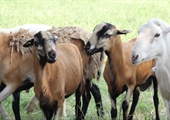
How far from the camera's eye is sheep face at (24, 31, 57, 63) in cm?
533

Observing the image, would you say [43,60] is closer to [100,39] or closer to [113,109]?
[100,39]

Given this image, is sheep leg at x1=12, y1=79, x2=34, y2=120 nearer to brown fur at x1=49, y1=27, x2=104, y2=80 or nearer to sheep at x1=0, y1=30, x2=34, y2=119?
sheep at x1=0, y1=30, x2=34, y2=119

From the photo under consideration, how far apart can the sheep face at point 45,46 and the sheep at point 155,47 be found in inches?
38.5

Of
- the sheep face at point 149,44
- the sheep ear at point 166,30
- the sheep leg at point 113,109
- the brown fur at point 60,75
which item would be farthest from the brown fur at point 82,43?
the sheep ear at point 166,30

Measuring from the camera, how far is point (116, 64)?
21.1 feet

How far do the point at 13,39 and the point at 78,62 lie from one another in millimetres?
999

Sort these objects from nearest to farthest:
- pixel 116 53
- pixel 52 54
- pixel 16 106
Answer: pixel 52 54 → pixel 116 53 → pixel 16 106

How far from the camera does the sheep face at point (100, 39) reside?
612 centimetres

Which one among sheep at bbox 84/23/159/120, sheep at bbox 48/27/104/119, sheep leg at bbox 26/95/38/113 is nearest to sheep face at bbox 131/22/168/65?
sheep at bbox 84/23/159/120

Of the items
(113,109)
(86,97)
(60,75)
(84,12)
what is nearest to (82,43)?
(86,97)

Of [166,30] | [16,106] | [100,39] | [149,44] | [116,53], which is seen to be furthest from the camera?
[16,106]

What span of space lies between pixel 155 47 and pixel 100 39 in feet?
2.61

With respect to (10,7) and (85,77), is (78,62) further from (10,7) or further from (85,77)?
(10,7)

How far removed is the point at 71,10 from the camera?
55.3 feet
